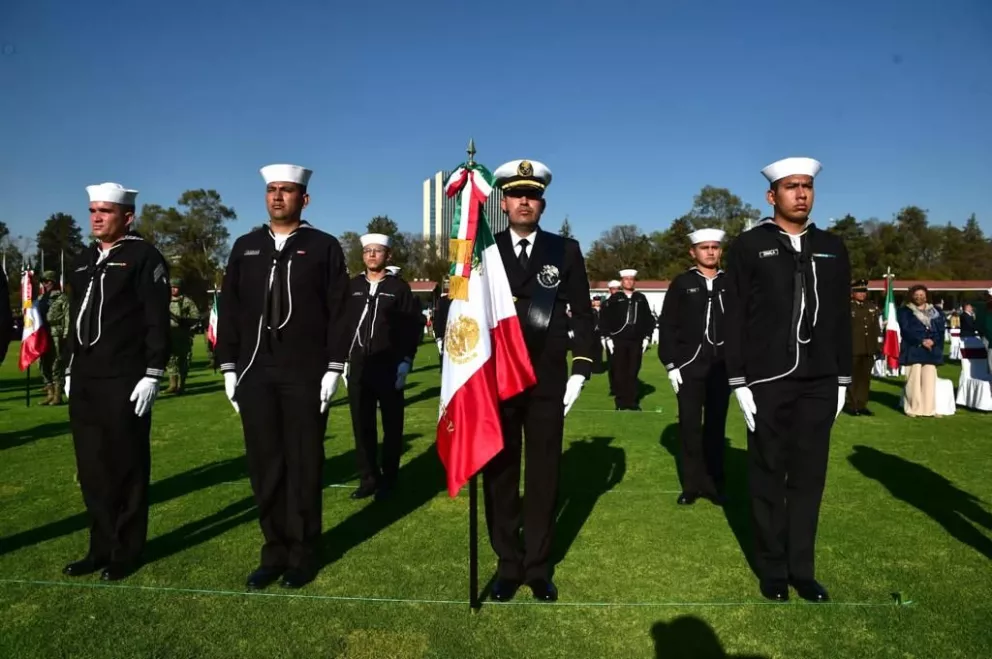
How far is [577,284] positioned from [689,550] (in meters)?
2.35

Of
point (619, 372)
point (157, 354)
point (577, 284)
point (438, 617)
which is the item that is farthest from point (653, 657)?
point (619, 372)

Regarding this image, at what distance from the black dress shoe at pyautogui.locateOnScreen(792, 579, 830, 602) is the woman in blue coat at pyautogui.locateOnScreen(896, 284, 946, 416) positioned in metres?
9.66

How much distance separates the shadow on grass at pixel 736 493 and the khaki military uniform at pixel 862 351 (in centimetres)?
428

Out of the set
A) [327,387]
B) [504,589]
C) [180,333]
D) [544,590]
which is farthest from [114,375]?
[180,333]

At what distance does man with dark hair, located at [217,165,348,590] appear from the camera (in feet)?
15.7

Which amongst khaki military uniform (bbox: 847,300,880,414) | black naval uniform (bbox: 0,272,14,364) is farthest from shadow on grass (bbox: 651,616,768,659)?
khaki military uniform (bbox: 847,300,880,414)

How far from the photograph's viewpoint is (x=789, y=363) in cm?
457

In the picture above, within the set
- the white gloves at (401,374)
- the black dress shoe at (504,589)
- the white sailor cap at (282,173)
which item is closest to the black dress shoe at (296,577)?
the black dress shoe at (504,589)

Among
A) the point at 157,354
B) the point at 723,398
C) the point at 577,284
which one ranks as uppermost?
the point at 577,284

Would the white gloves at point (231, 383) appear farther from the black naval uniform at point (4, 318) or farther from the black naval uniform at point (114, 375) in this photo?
the black naval uniform at point (4, 318)

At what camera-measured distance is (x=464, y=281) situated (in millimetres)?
4266

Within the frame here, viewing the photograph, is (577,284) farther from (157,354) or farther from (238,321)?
(157,354)

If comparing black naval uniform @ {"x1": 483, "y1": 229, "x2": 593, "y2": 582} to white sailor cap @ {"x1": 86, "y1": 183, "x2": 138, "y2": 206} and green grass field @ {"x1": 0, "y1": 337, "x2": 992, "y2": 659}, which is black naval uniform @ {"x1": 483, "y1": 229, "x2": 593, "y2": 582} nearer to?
green grass field @ {"x1": 0, "y1": 337, "x2": 992, "y2": 659}

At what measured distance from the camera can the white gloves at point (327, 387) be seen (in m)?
4.85
